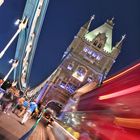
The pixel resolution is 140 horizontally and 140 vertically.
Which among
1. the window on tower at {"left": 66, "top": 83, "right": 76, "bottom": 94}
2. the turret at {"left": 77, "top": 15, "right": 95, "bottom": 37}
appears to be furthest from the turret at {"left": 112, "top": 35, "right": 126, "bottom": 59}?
the window on tower at {"left": 66, "top": 83, "right": 76, "bottom": 94}

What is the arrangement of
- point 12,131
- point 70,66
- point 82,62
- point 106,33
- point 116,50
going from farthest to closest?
point 106,33 < point 116,50 < point 70,66 < point 82,62 < point 12,131

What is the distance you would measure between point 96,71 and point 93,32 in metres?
15.3

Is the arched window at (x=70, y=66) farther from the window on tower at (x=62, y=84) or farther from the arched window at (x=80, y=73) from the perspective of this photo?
the window on tower at (x=62, y=84)

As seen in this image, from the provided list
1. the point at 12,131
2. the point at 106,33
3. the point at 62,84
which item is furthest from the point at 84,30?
the point at 12,131

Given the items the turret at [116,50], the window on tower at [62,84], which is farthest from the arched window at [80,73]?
the turret at [116,50]

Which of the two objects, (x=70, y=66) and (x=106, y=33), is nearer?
(x=70, y=66)

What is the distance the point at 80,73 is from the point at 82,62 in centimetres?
327

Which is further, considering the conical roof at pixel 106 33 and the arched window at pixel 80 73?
the conical roof at pixel 106 33

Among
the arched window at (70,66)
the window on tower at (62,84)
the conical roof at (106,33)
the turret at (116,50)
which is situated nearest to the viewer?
the window on tower at (62,84)

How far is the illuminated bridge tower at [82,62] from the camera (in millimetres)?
90312

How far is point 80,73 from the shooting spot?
3610 inches

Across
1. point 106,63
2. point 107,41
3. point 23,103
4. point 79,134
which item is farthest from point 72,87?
point 79,134

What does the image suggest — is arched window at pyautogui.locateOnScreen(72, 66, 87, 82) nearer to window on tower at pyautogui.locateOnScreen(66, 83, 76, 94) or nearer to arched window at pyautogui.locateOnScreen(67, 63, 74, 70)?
arched window at pyautogui.locateOnScreen(67, 63, 74, 70)

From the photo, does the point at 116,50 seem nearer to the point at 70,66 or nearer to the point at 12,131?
the point at 70,66
